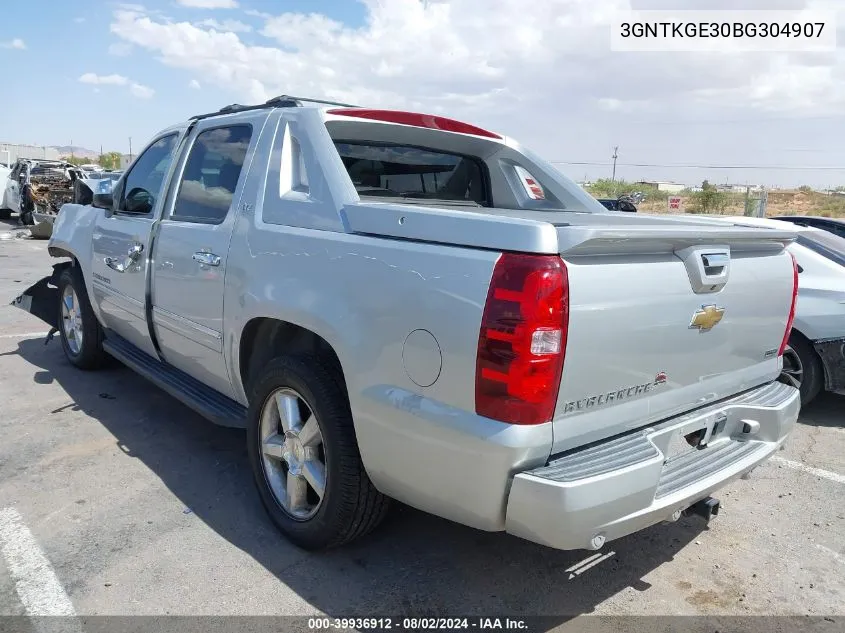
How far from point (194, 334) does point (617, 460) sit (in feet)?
Result: 7.91

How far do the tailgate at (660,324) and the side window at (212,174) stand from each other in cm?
207

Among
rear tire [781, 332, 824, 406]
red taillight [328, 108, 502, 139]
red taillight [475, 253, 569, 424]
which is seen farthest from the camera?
rear tire [781, 332, 824, 406]

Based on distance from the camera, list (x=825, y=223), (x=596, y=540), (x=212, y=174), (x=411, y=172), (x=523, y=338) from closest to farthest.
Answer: (x=523, y=338), (x=596, y=540), (x=212, y=174), (x=411, y=172), (x=825, y=223)

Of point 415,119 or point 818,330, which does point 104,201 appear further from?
point 818,330

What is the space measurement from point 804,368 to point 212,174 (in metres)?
4.47

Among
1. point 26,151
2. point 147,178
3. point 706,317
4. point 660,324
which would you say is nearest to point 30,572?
point 147,178

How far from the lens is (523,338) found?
209 centimetres

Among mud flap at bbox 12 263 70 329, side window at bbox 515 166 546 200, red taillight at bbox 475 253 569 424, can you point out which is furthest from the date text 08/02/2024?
mud flap at bbox 12 263 70 329

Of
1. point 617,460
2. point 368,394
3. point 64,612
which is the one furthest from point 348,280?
point 64,612

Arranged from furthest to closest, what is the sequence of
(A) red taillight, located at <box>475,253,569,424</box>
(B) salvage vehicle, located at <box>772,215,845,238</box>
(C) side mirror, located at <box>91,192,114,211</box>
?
(B) salvage vehicle, located at <box>772,215,845,238</box>
(C) side mirror, located at <box>91,192,114,211</box>
(A) red taillight, located at <box>475,253,569,424</box>

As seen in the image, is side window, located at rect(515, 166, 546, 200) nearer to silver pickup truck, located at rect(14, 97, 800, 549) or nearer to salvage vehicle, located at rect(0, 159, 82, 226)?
silver pickup truck, located at rect(14, 97, 800, 549)

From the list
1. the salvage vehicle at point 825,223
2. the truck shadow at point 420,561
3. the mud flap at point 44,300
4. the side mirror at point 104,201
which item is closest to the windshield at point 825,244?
the salvage vehicle at point 825,223

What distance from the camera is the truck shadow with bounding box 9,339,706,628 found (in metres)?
2.74

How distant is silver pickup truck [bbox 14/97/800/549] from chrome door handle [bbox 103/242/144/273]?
0.11 ft
